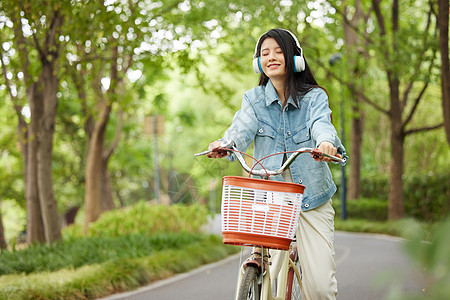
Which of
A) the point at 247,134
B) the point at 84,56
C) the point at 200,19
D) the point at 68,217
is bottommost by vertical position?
the point at 68,217

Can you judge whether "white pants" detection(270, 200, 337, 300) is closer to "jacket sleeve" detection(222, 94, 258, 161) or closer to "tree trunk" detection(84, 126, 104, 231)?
"jacket sleeve" detection(222, 94, 258, 161)

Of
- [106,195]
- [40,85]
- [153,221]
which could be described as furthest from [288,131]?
[106,195]

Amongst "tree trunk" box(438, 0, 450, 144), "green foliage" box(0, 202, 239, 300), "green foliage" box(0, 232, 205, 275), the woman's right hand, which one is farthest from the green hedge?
the woman's right hand

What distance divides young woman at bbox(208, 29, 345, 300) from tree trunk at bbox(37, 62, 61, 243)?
726 cm

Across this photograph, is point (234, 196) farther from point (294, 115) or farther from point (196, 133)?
point (196, 133)

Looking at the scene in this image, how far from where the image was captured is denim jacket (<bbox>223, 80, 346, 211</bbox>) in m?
3.65

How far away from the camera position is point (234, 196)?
3.02 metres

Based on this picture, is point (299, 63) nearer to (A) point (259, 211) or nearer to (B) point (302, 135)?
(B) point (302, 135)

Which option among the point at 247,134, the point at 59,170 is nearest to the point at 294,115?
the point at 247,134

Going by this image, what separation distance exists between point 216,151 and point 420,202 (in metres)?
18.9

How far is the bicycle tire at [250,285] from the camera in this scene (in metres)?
3.15

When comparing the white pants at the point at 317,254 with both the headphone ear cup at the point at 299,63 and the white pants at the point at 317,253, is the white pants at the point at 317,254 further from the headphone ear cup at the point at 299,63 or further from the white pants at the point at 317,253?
the headphone ear cup at the point at 299,63

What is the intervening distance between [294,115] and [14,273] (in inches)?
218

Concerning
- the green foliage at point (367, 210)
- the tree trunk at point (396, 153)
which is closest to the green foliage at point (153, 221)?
the tree trunk at point (396, 153)
